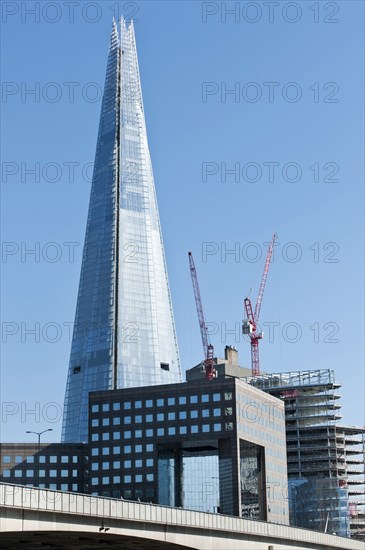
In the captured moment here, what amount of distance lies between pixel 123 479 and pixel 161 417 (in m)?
14.1

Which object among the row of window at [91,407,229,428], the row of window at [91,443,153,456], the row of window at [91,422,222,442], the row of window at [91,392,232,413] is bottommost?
the row of window at [91,443,153,456]

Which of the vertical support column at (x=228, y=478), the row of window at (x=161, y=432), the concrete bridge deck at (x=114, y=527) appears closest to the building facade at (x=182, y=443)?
the row of window at (x=161, y=432)

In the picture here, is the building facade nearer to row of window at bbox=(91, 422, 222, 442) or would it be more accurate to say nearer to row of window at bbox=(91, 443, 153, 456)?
row of window at bbox=(91, 422, 222, 442)

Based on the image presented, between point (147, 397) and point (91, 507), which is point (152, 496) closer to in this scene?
point (147, 397)

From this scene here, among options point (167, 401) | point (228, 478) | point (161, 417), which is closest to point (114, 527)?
point (228, 478)

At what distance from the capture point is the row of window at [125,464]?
191 m

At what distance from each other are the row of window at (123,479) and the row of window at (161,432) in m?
7.35

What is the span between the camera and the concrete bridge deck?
221ft

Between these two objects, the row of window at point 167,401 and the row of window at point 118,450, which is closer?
the row of window at point 167,401

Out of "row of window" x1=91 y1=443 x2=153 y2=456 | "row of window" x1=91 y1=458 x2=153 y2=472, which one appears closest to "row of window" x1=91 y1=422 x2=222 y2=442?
"row of window" x1=91 y1=443 x2=153 y2=456

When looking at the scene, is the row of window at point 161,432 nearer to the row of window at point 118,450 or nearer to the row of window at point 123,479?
the row of window at point 118,450

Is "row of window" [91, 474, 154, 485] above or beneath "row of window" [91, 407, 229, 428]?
beneath

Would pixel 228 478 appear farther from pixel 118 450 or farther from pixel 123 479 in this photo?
pixel 118 450

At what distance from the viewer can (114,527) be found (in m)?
78.6
